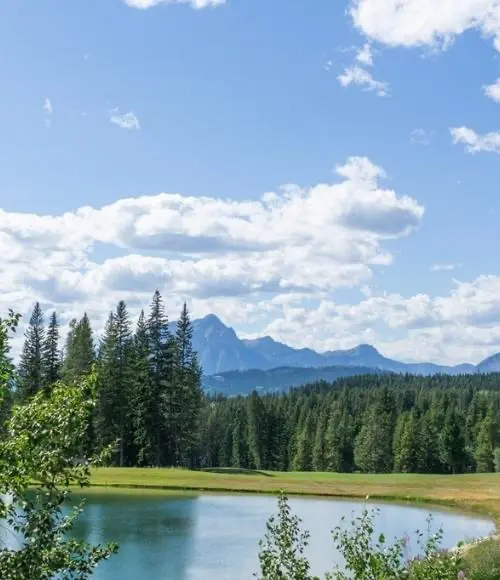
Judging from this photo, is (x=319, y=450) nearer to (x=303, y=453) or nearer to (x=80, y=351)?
(x=303, y=453)

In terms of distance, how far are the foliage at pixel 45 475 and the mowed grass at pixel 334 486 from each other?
48426 millimetres

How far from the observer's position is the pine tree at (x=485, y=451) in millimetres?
114250

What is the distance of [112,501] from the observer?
159ft

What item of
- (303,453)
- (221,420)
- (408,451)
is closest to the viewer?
(408,451)

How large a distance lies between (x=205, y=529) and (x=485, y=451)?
87858mm

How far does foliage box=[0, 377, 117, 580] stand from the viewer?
296 inches

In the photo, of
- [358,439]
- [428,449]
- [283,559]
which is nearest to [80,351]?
[358,439]

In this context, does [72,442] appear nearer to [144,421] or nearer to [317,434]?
[144,421]

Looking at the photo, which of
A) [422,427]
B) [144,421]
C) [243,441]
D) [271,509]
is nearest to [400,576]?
[271,509]

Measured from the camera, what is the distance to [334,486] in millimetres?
66875

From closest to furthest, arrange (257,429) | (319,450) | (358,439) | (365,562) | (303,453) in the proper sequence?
1. (365,562)
2. (358,439)
3. (319,450)
4. (303,453)
5. (257,429)

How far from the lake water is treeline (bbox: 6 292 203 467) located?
25.9 meters

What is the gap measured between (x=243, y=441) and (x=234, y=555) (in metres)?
108

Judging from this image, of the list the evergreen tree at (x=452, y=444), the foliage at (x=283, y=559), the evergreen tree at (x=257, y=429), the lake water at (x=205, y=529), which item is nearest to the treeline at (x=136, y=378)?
the lake water at (x=205, y=529)
